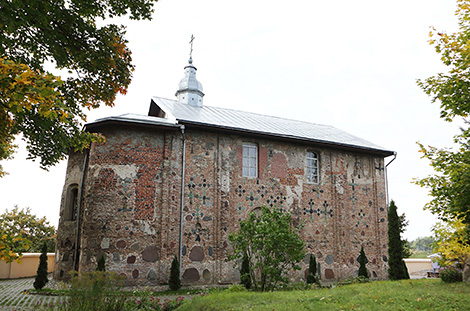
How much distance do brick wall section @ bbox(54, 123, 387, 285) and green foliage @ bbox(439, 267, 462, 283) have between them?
576 cm

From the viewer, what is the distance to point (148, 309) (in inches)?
345

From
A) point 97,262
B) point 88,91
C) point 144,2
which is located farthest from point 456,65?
point 97,262

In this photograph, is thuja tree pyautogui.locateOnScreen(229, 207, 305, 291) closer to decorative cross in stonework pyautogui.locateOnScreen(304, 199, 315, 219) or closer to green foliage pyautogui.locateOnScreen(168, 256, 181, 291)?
green foliage pyautogui.locateOnScreen(168, 256, 181, 291)

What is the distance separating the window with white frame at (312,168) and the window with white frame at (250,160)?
9.76 ft

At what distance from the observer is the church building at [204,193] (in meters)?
14.3

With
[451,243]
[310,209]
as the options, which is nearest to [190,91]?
[310,209]

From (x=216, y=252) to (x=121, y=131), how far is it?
6334mm

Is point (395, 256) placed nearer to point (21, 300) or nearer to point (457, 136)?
point (457, 136)

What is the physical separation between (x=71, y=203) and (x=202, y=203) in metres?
6.05

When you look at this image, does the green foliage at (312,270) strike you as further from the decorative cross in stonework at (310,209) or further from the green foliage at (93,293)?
the green foliage at (93,293)

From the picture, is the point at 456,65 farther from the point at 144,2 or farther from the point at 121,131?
the point at 121,131

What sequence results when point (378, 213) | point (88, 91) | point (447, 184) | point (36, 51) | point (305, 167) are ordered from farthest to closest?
point (378, 213), point (305, 167), point (447, 184), point (88, 91), point (36, 51)

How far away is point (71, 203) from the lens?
16500 millimetres

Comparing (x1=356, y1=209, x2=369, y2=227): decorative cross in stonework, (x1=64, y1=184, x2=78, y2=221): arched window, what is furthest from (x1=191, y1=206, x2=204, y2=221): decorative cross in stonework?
(x1=356, y1=209, x2=369, y2=227): decorative cross in stonework
